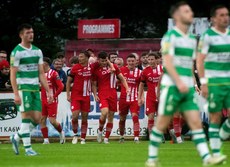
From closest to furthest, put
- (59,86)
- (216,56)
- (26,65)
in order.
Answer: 1. (216,56)
2. (26,65)
3. (59,86)

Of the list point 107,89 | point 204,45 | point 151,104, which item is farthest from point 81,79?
point 204,45

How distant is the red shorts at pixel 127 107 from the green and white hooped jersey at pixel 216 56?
1027 centimetres

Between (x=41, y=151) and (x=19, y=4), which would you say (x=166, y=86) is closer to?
(x=41, y=151)

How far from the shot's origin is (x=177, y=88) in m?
15.8

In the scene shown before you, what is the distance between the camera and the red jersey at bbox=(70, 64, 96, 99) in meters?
27.6

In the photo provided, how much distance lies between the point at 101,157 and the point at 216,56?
11.6ft

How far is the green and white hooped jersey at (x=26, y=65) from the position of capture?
20.2 metres

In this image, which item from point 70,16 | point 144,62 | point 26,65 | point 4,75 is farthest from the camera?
point 70,16

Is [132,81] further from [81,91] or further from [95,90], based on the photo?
[81,91]

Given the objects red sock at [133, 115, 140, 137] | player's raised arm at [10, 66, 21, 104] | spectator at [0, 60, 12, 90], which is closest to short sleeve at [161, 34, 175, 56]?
player's raised arm at [10, 66, 21, 104]

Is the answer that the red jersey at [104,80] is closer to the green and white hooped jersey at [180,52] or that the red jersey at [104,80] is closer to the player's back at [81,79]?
the player's back at [81,79]

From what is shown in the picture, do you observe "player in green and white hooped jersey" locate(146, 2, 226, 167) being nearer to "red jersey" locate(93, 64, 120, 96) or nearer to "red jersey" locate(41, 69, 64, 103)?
"red jersey" locate(93, 64, 120, 96)

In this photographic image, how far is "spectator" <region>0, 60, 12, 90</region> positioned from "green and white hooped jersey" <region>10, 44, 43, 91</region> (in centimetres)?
966

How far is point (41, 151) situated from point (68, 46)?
2173cm
